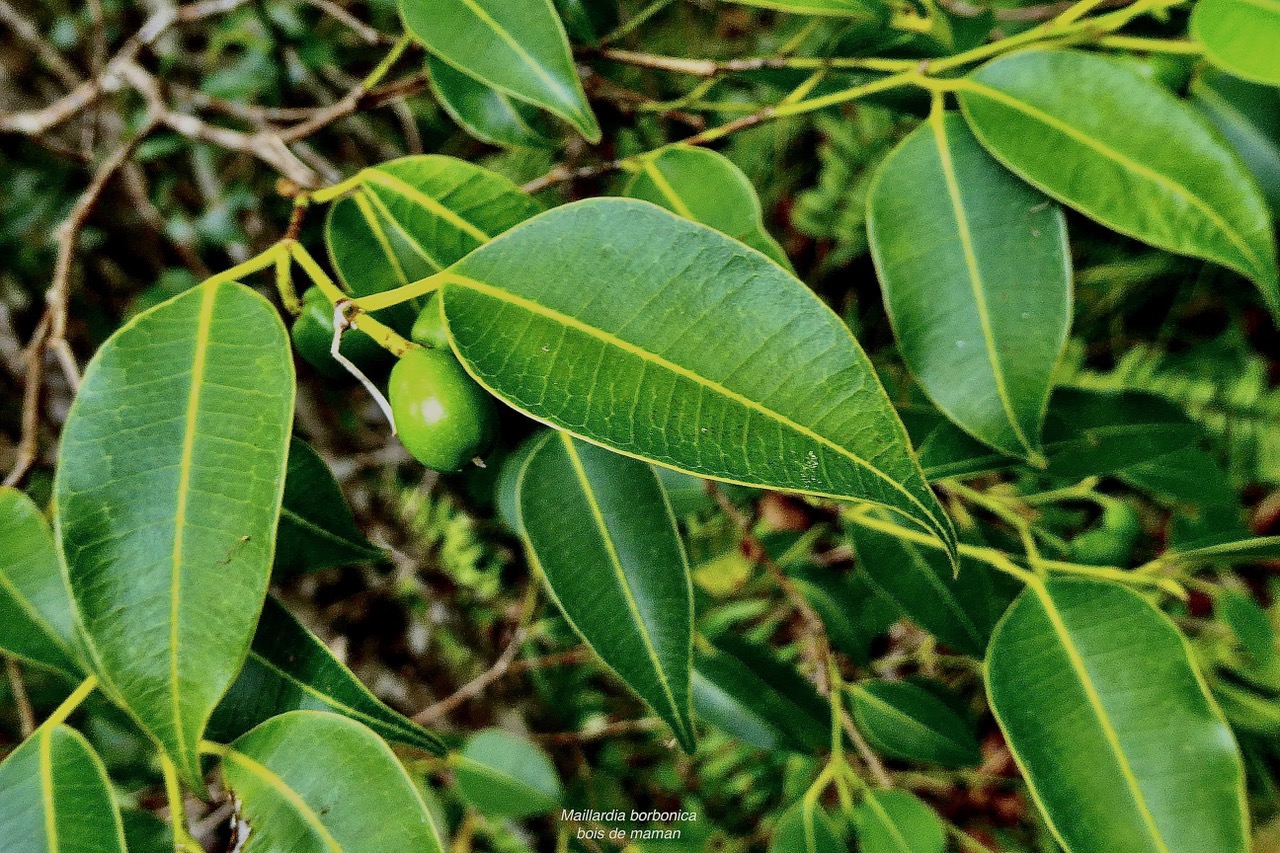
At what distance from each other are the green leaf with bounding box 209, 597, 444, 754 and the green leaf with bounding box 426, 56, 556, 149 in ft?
1.71

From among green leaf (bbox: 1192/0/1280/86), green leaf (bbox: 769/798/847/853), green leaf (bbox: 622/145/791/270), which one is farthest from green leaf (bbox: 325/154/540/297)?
green leaf (bbox: 769/798/847/853)

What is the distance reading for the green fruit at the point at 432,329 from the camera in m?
0.55

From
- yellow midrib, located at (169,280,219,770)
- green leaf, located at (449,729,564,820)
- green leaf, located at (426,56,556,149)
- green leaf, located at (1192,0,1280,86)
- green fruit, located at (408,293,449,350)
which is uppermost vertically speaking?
green leaf, located at (1192,0,1280,86)

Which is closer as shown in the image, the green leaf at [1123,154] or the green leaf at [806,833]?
the green leaf at [1123,154]

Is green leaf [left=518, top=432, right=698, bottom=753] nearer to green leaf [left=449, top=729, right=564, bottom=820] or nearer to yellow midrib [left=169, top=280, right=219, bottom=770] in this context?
yellow midrib [left=169, top=280, right=219, bottom=770]

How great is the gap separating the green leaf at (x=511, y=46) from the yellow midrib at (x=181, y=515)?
0.99 ft

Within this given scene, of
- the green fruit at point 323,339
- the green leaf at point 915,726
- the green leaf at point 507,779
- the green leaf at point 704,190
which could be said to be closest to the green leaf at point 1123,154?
the green leaf at point 704,190

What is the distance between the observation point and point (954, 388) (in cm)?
65

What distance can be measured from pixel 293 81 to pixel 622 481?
5.05 feet

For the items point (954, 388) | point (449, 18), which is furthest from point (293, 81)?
point (954, 388)

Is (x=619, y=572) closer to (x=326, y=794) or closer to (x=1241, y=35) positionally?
(x=326, y=794)

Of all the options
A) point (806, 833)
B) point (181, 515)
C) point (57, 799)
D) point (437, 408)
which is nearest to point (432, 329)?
point (437, 408)

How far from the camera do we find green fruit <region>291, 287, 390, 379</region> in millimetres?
591

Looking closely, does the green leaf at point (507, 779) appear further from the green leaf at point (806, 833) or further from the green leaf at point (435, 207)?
the green leaf at point (435, 207)
